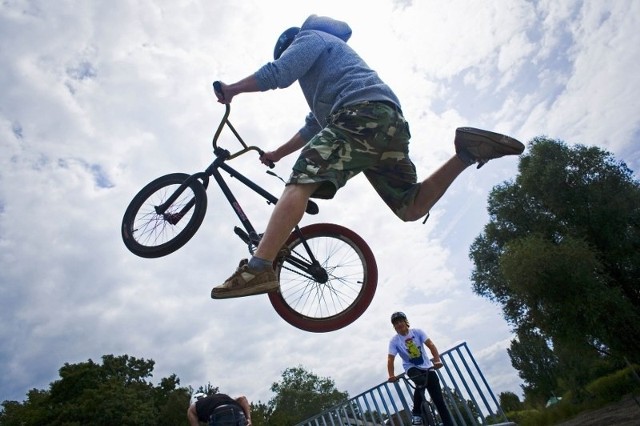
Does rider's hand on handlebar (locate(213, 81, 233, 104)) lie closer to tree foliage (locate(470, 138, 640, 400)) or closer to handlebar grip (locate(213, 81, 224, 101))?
handlebar grip (locate(213, 81, 224, 101))

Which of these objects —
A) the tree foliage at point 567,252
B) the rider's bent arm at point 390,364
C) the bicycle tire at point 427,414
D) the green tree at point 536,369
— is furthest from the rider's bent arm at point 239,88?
the green tree at point 536,369

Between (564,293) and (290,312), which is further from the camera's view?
(564,293)

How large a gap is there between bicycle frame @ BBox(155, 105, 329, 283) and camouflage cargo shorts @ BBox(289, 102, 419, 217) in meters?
0.98

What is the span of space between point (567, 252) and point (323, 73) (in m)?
16.3

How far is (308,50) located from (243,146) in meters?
1.45

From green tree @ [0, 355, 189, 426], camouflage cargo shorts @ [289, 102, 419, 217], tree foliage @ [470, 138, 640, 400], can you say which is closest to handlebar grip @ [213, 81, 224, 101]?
camouflage cargo shorts @ [289, 102, 419, 217]

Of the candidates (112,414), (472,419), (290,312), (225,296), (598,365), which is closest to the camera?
(225,296)

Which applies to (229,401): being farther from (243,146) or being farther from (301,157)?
(301,157)

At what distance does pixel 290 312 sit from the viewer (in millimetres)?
3117

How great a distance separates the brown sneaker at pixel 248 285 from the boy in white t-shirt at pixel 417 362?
415 centimetres

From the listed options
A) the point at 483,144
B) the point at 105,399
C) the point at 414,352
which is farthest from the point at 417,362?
the point at 105,399

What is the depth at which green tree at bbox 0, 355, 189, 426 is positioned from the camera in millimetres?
24562

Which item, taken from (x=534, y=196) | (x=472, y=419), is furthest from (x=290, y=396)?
(x=472, y=419)

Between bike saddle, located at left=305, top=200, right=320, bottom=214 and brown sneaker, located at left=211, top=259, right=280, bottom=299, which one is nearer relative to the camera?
brown sneaker, located at left=211, top=259, right=280, bottom=299
